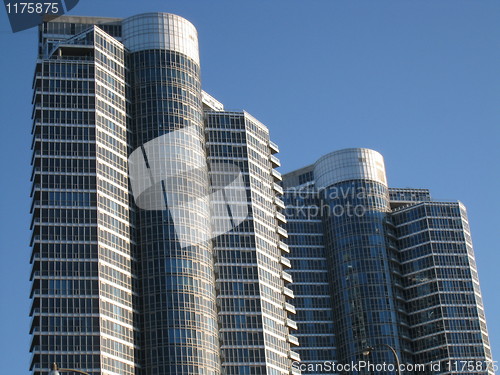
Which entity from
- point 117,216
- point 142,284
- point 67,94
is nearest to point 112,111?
point 67,94

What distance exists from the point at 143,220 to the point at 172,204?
6.14 metres

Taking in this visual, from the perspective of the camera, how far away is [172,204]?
571 ft

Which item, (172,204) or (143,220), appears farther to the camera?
(172,204)

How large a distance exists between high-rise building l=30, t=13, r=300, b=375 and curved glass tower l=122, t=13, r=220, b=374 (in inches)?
9.4

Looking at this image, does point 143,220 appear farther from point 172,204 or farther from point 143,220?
point 172,204

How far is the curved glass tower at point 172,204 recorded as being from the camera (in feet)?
542

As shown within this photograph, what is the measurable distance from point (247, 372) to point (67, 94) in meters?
62.0

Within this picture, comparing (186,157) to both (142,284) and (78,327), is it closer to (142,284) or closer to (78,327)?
(142,284)

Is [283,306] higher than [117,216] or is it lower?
lower

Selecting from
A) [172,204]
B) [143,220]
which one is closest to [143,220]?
[143,220]

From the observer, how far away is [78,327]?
155 m

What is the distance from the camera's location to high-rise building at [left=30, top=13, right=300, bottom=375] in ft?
521

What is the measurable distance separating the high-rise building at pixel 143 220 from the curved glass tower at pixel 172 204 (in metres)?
0.24

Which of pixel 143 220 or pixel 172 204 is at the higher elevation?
pixel 172 204
